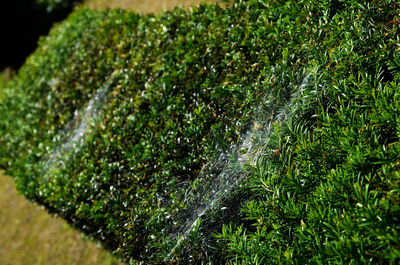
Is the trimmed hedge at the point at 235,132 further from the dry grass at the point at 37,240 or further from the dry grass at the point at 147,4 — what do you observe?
the dry grass at the point at 147,4

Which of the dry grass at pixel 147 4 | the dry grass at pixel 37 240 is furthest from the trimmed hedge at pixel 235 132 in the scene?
the dry grass at pixel 147 4

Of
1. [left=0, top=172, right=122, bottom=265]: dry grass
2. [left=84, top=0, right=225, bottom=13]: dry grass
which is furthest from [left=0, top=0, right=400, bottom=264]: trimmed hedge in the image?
[left=84, top=0, right=225, bottom=13]: dry grass

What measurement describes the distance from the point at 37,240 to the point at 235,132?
17.2 ft

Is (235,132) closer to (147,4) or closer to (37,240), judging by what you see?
(37,240)

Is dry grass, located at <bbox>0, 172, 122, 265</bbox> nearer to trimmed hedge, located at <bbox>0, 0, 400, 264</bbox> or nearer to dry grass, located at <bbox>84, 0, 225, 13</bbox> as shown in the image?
trimmed hedge, located at <bbox>0, 0, 400, 264</bbox>

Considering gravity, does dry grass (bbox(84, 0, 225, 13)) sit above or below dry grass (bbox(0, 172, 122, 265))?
above

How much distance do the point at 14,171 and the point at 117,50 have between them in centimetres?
278

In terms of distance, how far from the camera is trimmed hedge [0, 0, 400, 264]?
2842mm

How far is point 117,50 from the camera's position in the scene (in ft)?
19.1

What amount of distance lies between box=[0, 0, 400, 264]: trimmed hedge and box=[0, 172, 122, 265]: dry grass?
90 centimetres

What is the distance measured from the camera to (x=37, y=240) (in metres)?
7.21

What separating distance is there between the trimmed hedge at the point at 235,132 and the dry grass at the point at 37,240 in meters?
0.90

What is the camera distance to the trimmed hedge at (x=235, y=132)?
2842 mm

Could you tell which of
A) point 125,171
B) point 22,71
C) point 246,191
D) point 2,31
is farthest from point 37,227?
point 2,31
